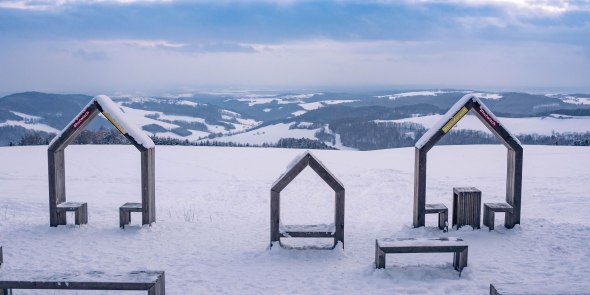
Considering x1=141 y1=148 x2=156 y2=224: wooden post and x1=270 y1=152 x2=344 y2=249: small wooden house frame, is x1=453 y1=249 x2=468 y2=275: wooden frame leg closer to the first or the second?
x1=270 y1=152 x2=344 y2=249: small wooden house frame

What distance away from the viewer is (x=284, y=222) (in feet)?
44.3

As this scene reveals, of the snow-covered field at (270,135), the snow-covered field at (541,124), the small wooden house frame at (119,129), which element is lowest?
the snow-covered field at (270,135)

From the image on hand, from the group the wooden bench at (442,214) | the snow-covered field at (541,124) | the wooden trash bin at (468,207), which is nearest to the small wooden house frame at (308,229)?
the wooden bench at (442,214)

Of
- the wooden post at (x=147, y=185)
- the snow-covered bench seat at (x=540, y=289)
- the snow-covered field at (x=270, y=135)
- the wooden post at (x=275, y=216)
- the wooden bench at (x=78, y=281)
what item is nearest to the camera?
the snow-covered bench seat at (x=540, y=289)

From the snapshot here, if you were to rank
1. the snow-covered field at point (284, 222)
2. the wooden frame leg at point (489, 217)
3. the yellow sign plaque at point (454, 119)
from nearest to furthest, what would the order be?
1. the snow-covered field at point (284, 222)
2. the yellow sign plaque at point (454, 119)
3. the wooden frame leg at point (489, 217)

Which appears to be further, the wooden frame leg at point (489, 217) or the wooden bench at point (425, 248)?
the wooden frame leg at point (489, 217)

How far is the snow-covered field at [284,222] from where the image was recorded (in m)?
8.23

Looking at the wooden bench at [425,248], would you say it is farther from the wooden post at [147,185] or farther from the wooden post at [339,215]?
the wooden post at [147,185]

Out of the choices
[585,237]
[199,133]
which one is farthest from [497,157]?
[199,133]

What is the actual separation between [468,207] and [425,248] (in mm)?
3216

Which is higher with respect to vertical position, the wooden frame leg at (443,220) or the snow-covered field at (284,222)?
the wooden frame leg at (443,220)

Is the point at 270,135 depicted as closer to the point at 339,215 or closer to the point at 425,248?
the point at 339,215

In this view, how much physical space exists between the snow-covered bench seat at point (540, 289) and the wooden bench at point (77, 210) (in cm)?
890

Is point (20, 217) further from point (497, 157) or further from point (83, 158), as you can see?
point (497, 157)
